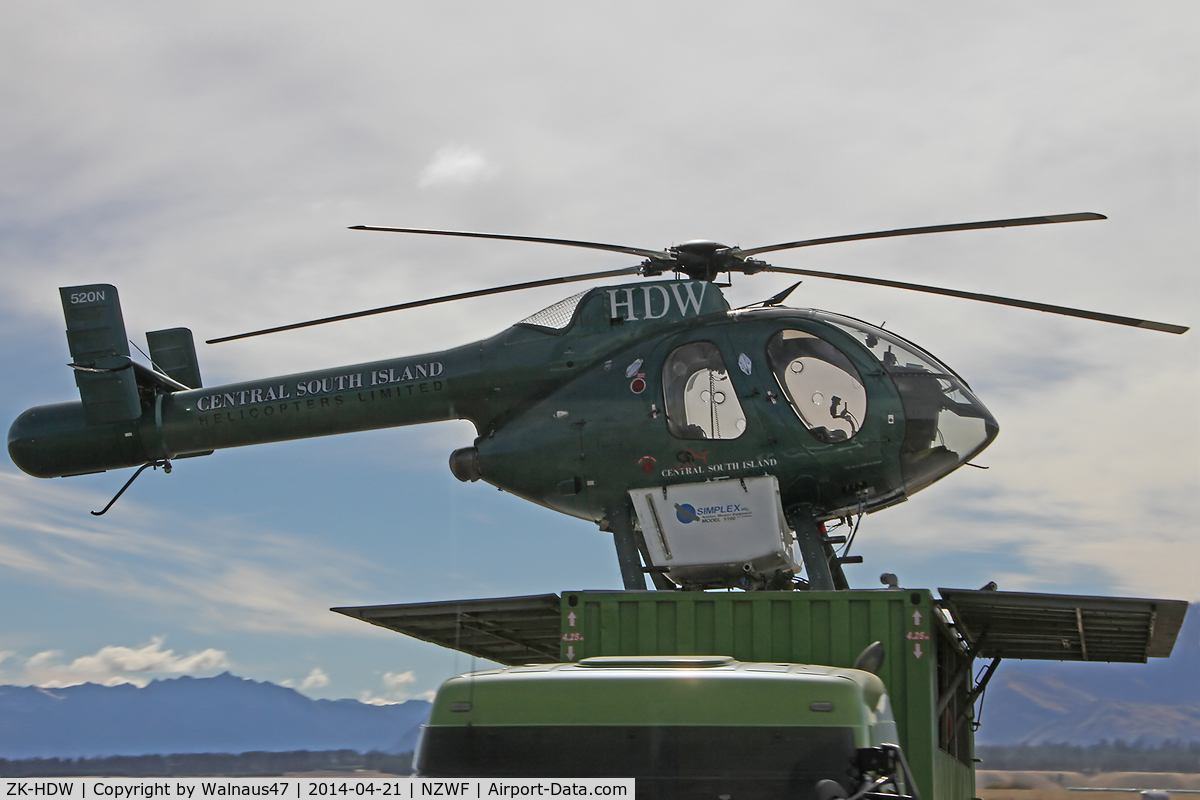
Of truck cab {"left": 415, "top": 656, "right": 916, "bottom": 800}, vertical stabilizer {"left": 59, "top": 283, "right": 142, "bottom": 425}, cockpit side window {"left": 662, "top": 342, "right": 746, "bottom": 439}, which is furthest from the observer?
vertical stabilizer {"left": 59, "top": 283, "right": 142, "bottom": 425}

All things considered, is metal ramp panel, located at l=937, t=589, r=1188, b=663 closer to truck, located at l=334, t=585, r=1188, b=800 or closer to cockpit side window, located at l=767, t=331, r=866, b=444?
truck, located at l=334, t=585, r=1188, b=800

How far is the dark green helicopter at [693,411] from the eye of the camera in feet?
38.5

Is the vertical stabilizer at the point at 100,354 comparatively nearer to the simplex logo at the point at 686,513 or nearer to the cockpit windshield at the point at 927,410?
the simplex logo at the point at 686,513

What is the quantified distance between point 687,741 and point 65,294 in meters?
13.8

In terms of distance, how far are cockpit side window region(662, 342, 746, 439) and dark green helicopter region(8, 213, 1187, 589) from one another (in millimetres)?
15

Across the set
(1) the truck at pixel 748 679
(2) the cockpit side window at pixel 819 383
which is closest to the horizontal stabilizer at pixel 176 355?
(1) the truck at pixel 748 679

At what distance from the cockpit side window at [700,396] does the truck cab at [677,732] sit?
22.1ft

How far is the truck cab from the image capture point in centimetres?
476

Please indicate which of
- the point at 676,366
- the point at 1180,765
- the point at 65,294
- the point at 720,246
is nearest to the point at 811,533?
the point at 676,366

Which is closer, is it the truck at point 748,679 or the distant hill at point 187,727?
the truck at point 748,679

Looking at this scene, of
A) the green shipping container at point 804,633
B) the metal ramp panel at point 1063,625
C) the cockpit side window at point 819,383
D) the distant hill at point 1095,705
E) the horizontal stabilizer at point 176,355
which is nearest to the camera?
the green shipping container at point 804,633

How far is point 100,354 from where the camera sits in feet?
51.2

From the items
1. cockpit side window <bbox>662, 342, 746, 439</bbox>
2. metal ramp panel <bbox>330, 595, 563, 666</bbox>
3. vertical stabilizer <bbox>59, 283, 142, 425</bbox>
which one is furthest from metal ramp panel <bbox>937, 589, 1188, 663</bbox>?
vertical stabilizer <bbox>59, 283, 142, 425</bbox>

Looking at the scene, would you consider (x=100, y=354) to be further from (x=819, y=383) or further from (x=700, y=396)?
(x=819, y=383)
